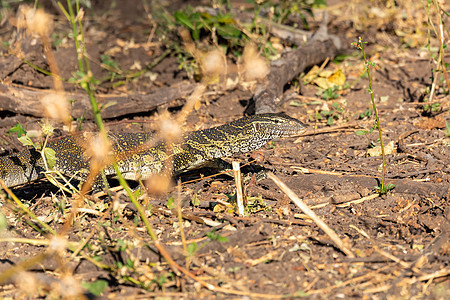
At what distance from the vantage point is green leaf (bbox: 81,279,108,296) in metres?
3.29

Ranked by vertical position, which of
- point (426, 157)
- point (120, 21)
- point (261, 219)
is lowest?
point (261, 219)

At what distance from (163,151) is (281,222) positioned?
176 centimetres

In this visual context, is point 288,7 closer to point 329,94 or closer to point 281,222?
point 329,94

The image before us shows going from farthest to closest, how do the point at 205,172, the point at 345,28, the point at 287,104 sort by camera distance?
the point at 345,28 < the point at 287,104 < the point at 205,172

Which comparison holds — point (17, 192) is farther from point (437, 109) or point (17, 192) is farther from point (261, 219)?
point (437, 109)

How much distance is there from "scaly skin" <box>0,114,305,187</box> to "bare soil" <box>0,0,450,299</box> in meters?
0.26

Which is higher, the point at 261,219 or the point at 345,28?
the point at 345,28

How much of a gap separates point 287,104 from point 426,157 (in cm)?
228

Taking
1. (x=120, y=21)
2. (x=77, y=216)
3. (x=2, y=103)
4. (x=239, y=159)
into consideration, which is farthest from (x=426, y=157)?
(x=120, y=21)

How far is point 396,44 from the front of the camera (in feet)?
27.9

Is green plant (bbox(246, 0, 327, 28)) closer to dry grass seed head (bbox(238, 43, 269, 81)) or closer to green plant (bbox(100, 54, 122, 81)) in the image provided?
dry grass seed head (bbox(238, 43, 269, 81))

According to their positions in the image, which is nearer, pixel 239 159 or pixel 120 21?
pixel 239 159

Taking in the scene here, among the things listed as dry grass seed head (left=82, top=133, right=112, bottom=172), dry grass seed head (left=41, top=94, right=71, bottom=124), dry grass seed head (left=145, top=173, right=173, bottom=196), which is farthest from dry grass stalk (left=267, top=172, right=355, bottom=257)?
dry grass seed head (left=41, top=94, right=71, bottom=124)

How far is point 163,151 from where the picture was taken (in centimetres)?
539
